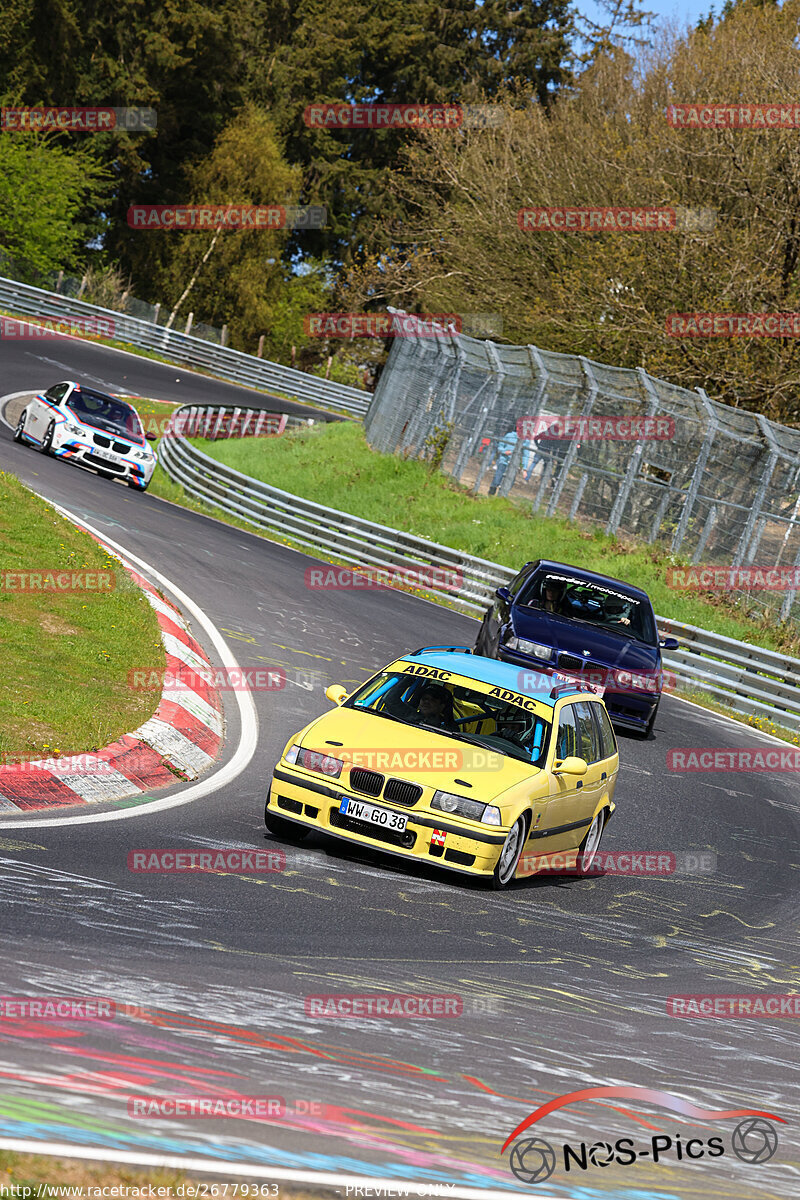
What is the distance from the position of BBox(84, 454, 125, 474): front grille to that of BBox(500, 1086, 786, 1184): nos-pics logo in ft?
68.6

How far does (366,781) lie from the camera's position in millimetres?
8586

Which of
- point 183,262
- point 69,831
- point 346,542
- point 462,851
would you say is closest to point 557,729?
point 462,851

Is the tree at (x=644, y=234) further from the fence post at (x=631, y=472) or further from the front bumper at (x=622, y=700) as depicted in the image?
the front bumper at (x=622, y=700)

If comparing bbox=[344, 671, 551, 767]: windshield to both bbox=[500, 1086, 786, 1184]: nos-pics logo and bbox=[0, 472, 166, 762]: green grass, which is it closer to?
bbox=[0, 472, 166, 762]: green grass

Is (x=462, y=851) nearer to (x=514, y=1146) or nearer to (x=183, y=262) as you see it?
(x=514, y=1146)

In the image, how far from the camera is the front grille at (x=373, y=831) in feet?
27.9

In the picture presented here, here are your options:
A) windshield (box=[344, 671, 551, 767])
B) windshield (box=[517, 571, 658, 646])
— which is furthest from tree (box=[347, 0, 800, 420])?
windshield (box=[344, 671, 551, 767])

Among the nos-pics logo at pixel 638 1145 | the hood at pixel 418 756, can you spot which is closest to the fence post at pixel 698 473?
the hood at pixel 418 756

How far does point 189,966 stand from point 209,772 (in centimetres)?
475

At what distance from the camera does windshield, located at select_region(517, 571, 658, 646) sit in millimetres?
16672

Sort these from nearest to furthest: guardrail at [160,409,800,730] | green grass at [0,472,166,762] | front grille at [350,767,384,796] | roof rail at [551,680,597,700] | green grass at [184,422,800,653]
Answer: front grille at [350,767,384,796] < green grass at [0,472,166,762] < roof rail at [551,680,597,700] < guardrail at [160,409,800,730] < green grass at [184,422,800,653]

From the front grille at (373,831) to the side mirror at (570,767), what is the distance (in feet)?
4.21

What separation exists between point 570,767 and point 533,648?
6519 millimetres

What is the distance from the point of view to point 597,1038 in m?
6.13
